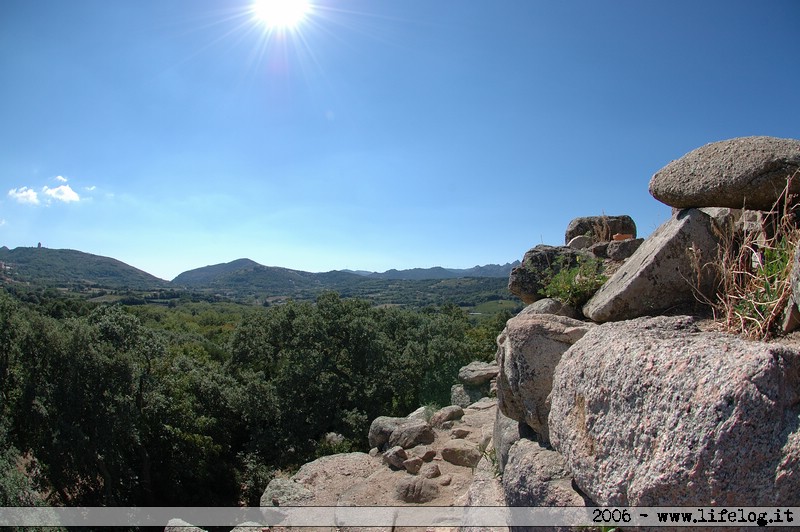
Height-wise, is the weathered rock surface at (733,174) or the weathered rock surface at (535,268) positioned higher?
the weathered rock surface at (733,174)

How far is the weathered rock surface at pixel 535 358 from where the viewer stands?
15.7 feet

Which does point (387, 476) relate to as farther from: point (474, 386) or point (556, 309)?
point (474, 386)

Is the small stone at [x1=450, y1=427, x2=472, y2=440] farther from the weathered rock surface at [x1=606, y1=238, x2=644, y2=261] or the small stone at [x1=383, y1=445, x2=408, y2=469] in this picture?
the weathered rock surface at [x1=606, y1=238, x2=644, y2=261]

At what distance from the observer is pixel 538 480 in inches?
158

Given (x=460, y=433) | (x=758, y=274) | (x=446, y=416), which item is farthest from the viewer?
(x=446, y=416)

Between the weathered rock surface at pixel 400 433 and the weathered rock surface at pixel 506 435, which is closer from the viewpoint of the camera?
the weathered rock surface at pixel 506 435

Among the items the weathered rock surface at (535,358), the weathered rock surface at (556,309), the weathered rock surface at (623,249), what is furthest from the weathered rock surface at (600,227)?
the weathered rock surface at (535,358)

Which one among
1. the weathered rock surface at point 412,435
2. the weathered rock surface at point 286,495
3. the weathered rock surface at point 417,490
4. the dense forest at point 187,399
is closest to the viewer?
the weathered rock surface at point 417,490

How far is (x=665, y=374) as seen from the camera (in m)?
3.02

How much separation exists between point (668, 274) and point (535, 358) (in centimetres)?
163

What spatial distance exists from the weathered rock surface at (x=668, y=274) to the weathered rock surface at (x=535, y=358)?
0.54m

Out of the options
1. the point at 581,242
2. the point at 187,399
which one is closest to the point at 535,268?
the point at 581,242

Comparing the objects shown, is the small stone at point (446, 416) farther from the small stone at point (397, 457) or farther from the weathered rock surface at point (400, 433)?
the small stone at point (397, 457)

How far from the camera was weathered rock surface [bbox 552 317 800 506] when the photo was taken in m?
2.58
